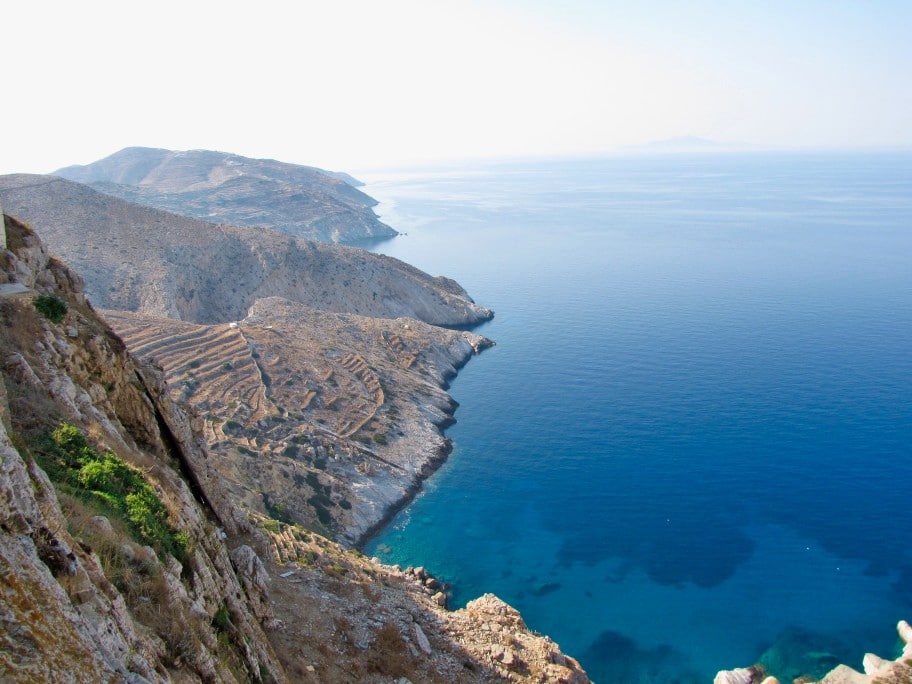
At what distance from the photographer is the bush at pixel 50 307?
1834 centimetres

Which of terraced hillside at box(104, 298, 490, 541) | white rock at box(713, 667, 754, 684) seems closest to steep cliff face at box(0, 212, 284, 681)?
terraced hillside at box(104, 298, 490, 541)

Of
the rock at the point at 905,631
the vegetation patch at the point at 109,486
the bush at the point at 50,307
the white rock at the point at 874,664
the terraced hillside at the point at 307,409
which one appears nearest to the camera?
the vegetation patch at the point at 109,486

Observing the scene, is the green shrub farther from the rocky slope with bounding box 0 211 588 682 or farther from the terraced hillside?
the terraced hillside

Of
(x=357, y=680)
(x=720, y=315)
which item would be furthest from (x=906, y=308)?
(x=357, y=680)

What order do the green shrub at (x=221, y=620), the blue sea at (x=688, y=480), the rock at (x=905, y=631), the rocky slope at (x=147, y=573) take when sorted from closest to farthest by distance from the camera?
1. the rocky slope at (x=147, y=573)
2. the green shrub at (x=221, y=620)
3. the rock at (x=905, y=631)
4. the blue sea at (x=688, y=480)

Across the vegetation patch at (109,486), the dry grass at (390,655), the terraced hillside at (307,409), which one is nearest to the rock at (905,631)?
the dry grass at (390,655)

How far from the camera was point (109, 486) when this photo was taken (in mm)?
14695

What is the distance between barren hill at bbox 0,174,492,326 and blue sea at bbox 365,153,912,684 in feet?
61.6

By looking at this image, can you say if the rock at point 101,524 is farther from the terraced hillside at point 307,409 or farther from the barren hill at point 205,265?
the barren hill at point 205,265

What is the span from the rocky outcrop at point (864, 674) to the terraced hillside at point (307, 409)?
27.0 metres

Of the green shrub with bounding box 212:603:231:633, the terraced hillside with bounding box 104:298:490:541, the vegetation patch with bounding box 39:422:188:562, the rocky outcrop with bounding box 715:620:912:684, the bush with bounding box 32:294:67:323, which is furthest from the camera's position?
the terraced hillside with bounding box 104:298:490:541

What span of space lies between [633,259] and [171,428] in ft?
415

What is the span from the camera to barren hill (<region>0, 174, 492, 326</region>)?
9244 centimetres

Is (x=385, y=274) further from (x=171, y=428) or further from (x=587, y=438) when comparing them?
(x=171, y=428)
